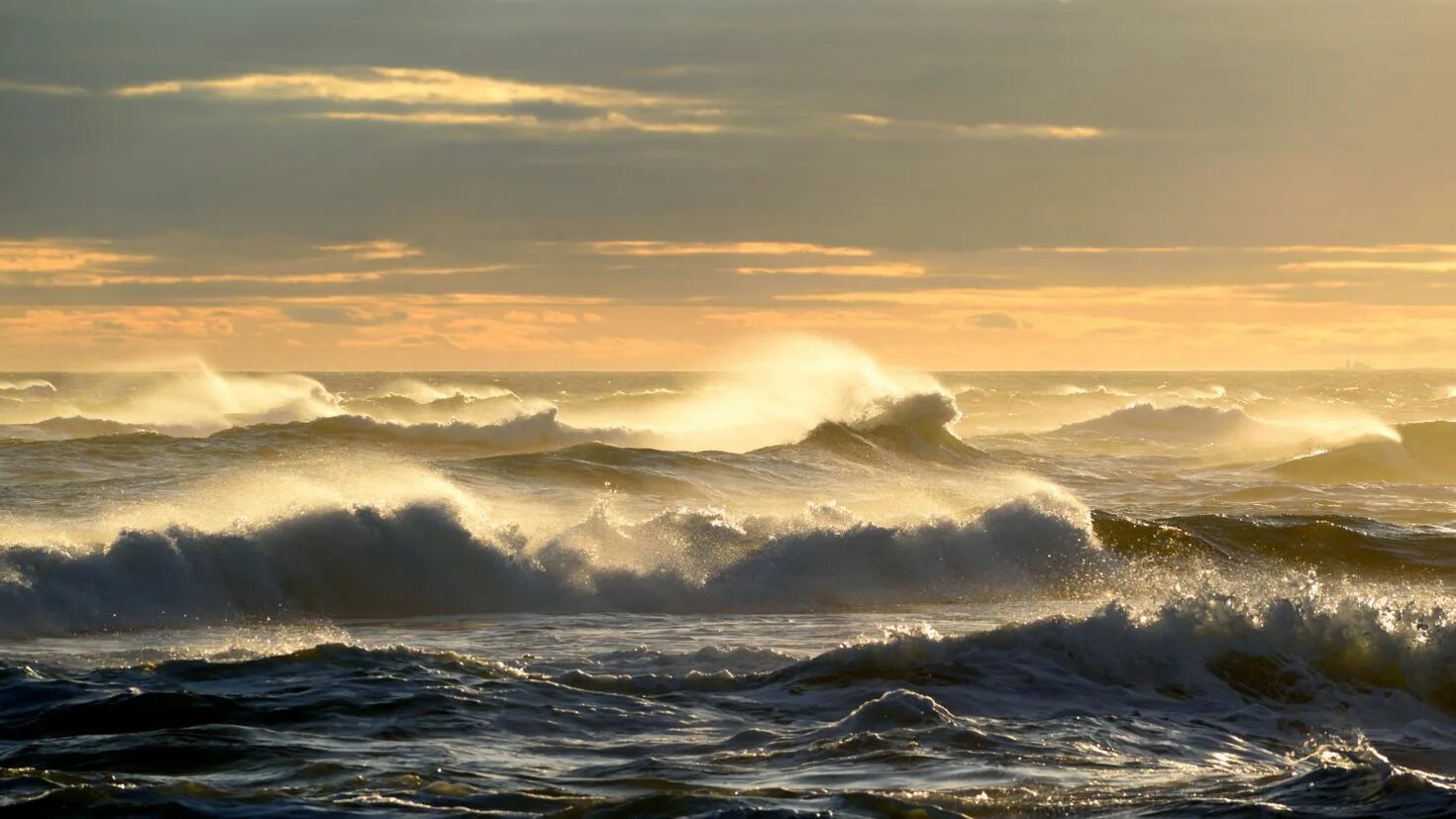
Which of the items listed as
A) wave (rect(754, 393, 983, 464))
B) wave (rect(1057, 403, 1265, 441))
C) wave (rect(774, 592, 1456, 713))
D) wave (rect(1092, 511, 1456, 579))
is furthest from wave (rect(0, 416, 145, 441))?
wave (rect(774, 592, 1456, 713))

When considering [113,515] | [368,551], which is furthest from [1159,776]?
[113,515]

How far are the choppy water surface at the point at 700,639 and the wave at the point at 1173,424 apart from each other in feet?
67.3

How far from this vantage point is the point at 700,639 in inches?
574

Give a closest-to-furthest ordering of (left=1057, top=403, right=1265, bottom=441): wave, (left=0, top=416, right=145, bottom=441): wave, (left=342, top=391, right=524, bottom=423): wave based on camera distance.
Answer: (left=0, top=416, right=145, bottom=441): wave < (left=1057, top=403, right=1265, bottom=441): wave < (left=342, top=391, right=524, bottom=423): wave

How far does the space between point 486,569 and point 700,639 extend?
443cm

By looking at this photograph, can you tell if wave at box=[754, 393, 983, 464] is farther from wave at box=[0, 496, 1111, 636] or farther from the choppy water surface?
wave at box=[0, 496, 1111, 636]

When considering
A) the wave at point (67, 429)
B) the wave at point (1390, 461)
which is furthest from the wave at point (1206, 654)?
the wave at point (67, 429)

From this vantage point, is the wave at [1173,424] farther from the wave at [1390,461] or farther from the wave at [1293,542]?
the wave at [1293,542]

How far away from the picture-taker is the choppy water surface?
8.76m

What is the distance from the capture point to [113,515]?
62.4 feet

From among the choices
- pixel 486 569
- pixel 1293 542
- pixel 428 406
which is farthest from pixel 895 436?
pixel 428 406

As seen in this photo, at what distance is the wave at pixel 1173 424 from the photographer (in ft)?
178

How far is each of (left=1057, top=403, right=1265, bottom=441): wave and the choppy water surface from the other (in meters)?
20.5

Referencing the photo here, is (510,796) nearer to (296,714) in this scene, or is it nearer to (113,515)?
Result: (296,714)
